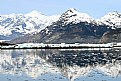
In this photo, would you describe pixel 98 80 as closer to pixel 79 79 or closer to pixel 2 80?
pixel 79 79

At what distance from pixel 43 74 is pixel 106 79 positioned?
1496 cm

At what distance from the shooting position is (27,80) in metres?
64.5

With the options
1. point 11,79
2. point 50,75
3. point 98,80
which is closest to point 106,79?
point 98,80

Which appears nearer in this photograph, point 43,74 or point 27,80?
point 27,80

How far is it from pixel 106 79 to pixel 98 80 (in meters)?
2.80

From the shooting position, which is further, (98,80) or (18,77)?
(18,77)

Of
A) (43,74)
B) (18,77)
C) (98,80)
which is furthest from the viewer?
(43,74)

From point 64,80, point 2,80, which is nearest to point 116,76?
point 64,80

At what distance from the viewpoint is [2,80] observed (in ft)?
212

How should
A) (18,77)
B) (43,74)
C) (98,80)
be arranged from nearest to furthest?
(98,80) < (18,77) < (43,74)

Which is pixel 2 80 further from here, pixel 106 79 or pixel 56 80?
pixel 106 79

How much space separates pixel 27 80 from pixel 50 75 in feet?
27.4

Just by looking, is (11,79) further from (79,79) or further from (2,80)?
(79,79)

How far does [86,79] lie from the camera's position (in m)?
65.9
